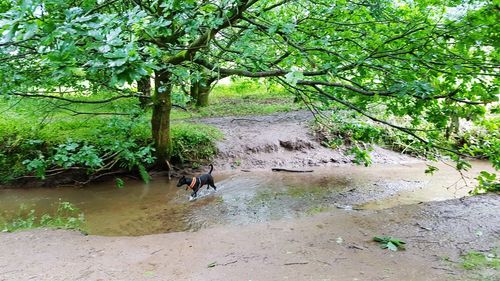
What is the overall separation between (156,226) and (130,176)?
2.95 meters

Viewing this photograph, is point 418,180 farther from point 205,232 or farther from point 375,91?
point 205,232

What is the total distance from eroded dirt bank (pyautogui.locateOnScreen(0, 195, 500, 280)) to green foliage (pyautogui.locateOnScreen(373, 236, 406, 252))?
107mm

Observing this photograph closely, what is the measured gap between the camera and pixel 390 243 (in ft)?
16.2

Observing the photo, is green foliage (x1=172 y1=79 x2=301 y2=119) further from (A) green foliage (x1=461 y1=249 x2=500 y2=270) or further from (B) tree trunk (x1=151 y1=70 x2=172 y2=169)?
(A) green foliage (x1=461 y1=249 x2=500 y2=270)

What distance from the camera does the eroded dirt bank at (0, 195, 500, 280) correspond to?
4203 mm

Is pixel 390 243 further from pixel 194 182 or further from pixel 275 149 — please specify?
pixel 275 149

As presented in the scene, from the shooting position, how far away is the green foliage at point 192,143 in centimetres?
988

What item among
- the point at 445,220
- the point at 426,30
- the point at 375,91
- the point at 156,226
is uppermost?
the point at 426,30

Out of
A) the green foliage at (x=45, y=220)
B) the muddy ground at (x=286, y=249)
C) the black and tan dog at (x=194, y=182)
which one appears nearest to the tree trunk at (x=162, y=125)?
the black and tan dog at (x=194, y=182)

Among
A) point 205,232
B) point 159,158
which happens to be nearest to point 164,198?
point 159,158

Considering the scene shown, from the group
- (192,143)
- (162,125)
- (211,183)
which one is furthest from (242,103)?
(211,183)

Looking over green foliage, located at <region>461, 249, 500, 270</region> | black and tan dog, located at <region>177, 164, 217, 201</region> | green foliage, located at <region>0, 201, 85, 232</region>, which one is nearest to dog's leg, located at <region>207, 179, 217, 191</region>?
black and tan dog, located at <region>177, 164, 217, 201</region>

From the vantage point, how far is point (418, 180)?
9508 millimetres

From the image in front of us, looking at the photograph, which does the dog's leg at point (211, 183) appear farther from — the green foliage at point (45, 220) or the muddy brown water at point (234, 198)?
the green foliage at point (45, 220)
